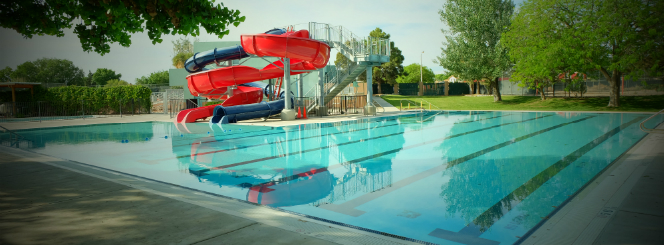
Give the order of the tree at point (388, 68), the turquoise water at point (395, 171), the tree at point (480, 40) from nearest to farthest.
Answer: the turquoise water at point (395, 171) < the tree at point (480, 40) < the tree at point (388, 68)

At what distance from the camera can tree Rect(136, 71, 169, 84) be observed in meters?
88.5

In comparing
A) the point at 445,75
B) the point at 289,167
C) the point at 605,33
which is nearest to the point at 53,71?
the point at 445,75

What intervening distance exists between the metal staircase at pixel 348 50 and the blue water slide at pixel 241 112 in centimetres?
439

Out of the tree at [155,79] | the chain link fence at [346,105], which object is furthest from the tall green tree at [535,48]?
the tree at [155,79]

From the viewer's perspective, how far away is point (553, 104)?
104 feet

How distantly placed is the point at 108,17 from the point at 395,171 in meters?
6.12

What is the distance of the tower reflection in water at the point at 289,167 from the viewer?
6.08 meters

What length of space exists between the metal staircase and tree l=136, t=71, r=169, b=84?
73.8 m

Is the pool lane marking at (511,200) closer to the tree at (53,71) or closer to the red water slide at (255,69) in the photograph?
the red water slide at (255,69)

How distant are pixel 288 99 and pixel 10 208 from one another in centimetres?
1658

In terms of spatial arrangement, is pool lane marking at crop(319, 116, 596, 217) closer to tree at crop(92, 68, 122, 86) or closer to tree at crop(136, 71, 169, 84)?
tree at crop(136, 71, 169, 84)

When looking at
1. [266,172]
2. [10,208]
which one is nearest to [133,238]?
[10,208]

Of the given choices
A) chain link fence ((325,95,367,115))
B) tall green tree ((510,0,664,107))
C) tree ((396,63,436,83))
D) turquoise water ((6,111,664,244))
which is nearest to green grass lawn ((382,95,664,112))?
tall green tree ((510,0,664,107))

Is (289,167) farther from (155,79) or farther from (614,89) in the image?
(155,79)
